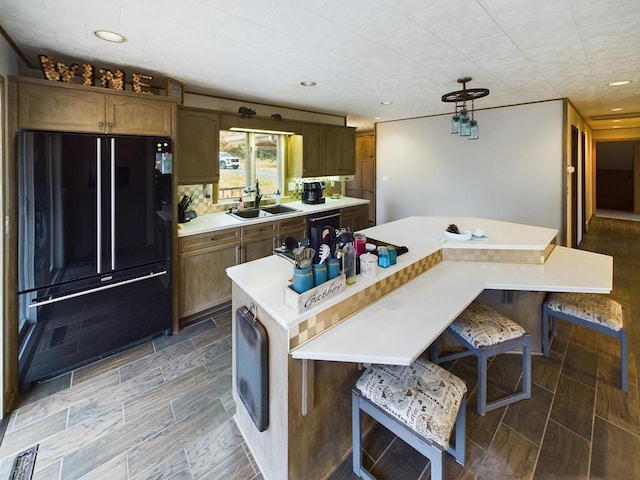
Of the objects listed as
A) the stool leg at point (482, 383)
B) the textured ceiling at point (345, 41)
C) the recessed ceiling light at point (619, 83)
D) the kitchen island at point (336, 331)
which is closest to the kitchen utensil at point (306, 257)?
the kitchen island at point (336, 331)

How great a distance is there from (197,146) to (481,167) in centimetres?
431

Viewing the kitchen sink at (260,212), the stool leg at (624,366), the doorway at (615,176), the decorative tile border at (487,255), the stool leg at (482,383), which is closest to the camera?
the stool leg at (482,383)

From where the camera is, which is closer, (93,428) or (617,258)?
(93,428)

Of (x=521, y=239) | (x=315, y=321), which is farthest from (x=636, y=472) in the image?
(x=315, y=321)

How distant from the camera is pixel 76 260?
7.75 feet

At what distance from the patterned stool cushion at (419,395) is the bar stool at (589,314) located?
1446 millimetres

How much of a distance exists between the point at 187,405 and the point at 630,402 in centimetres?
292

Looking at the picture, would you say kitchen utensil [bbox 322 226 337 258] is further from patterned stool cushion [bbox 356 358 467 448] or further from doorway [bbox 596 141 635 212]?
doorway [bbox 596 141 635 212]

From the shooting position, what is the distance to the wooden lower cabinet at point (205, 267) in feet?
10.2

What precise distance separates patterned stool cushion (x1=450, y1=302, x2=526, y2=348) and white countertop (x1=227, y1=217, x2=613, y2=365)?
0.22 meters

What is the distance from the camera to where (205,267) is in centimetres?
326

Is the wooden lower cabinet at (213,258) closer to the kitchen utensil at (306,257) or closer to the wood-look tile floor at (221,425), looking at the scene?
the wood-look tile floor at (221,425)

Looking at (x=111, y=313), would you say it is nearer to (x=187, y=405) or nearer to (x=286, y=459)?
(x=187, y=405)

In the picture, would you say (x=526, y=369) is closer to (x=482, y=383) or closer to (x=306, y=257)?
(x=482, y=383)
